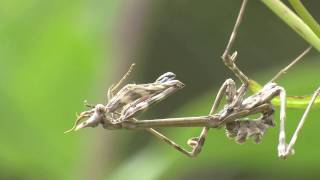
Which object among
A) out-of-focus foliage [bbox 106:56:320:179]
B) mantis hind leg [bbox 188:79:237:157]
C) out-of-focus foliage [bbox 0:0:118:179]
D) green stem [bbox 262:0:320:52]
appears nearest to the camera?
green stem [bbox 262:0:320:52]

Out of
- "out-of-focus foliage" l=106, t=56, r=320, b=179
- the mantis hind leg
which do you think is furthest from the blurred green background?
the mantis hind leg

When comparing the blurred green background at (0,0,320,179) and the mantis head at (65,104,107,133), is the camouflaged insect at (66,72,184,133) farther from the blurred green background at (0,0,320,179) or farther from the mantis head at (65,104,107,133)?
the blurred green background at (0,0,320,179)

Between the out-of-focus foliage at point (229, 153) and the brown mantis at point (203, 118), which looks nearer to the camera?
the brown mantis at point (203, 118)

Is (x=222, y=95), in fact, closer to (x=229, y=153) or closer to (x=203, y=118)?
(x=203, y=118)

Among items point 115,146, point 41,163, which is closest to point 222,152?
point 41,163

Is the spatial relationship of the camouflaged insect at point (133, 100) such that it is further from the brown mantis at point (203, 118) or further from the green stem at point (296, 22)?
the green stem at point (296, 22)

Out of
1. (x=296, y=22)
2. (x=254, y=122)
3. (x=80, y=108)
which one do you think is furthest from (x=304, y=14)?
(x=80, y=108)

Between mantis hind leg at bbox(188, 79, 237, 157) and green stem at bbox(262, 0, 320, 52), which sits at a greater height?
green stem at bbox(262, 0, 320, 52)

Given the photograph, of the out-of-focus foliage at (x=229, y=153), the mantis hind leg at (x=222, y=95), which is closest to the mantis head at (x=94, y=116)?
the mantis hind leg at (x=222, y=95)

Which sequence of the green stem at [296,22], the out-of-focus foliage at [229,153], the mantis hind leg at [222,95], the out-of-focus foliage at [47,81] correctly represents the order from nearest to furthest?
the green stem at [296,22], the mantis hind leg at [222,95], the out-of-focus foliage at [229,153], the out-of-focus foliage at [47,81]

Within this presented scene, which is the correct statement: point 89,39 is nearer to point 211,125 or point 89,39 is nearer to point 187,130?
point 187,130

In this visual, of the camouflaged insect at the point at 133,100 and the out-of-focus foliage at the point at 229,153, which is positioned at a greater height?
the camouflaged insect at the point at 133,100
